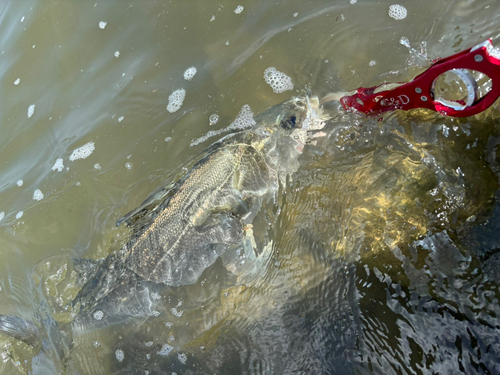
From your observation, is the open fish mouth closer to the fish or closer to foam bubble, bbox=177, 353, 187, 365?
the fish

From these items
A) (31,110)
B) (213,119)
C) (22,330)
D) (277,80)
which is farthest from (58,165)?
(277,80)

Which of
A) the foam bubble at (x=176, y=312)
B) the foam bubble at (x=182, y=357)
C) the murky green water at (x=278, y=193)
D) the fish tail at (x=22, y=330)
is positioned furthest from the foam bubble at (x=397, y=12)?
the fish tail at (x=22, y=330)

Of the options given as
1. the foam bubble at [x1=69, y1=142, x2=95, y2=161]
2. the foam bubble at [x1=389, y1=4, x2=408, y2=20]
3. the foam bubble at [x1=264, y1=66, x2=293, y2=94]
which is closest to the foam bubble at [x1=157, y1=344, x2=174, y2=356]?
the foam bubble at [x1=69, y1=142, x2=95, y2=161]

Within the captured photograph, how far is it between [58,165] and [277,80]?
3772mm

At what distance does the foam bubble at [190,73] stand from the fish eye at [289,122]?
1.73 meters

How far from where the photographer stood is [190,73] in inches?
212

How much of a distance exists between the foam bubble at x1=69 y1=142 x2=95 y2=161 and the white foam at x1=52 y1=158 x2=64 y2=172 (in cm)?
18

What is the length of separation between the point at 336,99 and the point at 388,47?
1086 mm

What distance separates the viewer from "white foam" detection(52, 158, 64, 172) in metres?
5.55

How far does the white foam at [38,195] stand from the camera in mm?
5578

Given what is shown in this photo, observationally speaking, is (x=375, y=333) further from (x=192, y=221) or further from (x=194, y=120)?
(x=194, y=120)

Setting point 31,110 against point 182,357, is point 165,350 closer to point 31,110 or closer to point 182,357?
point 182,357

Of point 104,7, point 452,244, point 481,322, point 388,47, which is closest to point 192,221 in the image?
point 452,244

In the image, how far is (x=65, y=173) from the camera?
550 centimetres
